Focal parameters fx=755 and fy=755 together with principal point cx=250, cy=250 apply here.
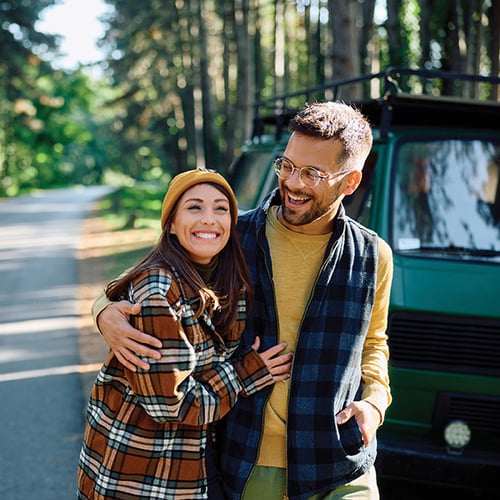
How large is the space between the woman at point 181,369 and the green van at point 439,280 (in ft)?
6.13

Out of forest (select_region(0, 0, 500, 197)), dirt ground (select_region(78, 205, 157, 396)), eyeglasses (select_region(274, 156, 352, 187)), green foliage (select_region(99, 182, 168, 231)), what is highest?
forest (select_region(0, 0, 500, 197))

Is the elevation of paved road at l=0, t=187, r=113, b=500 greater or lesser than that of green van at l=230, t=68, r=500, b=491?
lesser

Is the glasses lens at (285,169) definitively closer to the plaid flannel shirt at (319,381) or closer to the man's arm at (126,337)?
the plaid flannel shirt at (319,381)

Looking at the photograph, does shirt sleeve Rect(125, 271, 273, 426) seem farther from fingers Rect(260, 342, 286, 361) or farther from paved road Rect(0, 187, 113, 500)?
paved road Rect(0, 187, 113, 500)

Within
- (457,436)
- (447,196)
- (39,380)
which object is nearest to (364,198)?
(447,196)

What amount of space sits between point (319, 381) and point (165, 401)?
53 centimetres

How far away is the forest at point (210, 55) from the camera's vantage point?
19.6 m

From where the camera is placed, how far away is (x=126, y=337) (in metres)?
2.34

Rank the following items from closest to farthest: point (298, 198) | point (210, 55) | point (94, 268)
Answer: point (298, 198)
point (94, 268)
point (210, 55)

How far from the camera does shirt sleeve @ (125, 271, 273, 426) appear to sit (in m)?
2.28

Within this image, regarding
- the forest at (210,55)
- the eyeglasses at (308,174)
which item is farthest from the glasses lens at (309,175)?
the forest at (210,55)

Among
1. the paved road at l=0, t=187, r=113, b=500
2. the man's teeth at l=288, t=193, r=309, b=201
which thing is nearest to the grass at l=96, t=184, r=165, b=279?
Answer: the paved road at l=0, t=187, r=113, b=500

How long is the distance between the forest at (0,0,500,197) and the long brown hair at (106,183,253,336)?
50.6 feet

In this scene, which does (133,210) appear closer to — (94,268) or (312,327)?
(94,268)
